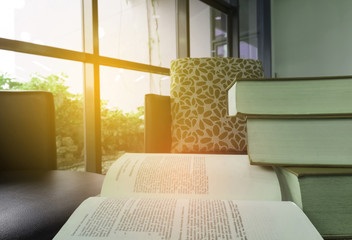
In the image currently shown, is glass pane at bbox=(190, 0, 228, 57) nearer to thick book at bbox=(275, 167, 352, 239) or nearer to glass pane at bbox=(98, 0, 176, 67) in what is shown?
glass pane at bbox=(98, 0, 176, 67)

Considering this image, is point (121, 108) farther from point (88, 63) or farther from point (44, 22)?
→ point (44, 22)

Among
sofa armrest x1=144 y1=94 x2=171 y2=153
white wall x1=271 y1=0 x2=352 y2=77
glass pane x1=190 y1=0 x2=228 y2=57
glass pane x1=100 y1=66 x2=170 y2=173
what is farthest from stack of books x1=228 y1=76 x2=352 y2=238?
white wall x1=271 y1=0 x2=352 y2=77

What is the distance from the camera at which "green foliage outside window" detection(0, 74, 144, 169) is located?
1559mm

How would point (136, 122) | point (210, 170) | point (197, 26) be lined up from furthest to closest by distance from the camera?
point (197, 26)
point (136, 122)
point (210, 170)

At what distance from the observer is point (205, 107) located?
4.35ft

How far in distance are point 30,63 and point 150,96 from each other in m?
0.92

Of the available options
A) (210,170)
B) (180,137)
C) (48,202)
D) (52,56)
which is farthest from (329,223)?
(52,56)

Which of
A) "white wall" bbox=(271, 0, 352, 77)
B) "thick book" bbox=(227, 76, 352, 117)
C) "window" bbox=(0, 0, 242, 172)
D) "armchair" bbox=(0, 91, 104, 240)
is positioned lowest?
"armchair" bbox=(0, 91, 104, 240)

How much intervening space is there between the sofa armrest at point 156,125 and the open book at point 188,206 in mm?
545

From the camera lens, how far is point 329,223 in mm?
340

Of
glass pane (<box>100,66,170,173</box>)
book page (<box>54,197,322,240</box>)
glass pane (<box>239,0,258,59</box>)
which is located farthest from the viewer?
glass pane (<box>239,0,258,59</box>)

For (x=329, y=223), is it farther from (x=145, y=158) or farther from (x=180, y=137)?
(x=180, y=137)

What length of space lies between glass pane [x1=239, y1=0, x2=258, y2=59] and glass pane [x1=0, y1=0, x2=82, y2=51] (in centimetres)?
256

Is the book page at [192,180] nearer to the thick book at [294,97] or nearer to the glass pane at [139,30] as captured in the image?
the thick book at [294,97]
